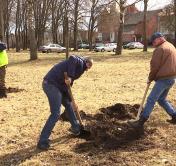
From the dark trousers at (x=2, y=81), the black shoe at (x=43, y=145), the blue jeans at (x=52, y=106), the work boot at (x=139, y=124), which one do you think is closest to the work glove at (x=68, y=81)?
the blue jeans at (x=52, y=106)

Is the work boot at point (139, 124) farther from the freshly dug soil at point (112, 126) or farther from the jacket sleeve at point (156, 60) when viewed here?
the jacket sleeve at point (156, 60)

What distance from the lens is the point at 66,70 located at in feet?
25.0

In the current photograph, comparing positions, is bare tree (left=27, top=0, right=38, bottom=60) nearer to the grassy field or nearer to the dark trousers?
the grassy field

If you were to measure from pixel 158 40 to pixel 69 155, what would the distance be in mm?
2916

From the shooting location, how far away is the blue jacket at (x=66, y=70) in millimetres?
7508

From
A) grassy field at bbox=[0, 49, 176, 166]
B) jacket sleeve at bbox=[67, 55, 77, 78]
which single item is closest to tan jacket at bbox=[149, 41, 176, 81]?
grassy field at bbox=[0, 49, 176, 166]

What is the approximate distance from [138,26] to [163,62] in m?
96.3

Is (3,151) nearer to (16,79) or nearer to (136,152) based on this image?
(136,152)

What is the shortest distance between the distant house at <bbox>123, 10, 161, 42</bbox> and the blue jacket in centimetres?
9103

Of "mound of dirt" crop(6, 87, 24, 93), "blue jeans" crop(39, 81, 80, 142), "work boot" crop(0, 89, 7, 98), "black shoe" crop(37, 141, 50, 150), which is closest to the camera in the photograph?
"blue jeans" crop(39, 81, 80, 142)

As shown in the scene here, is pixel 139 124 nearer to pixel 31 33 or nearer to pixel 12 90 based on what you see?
pixel 12 90

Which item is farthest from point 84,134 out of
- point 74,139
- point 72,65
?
point 72,65

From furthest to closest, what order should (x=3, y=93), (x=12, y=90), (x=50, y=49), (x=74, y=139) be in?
(x=50, y=49), (x=12, y=90), (x=3, y=93), (x=74, y=139)

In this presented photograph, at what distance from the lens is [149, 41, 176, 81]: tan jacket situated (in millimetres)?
8523
